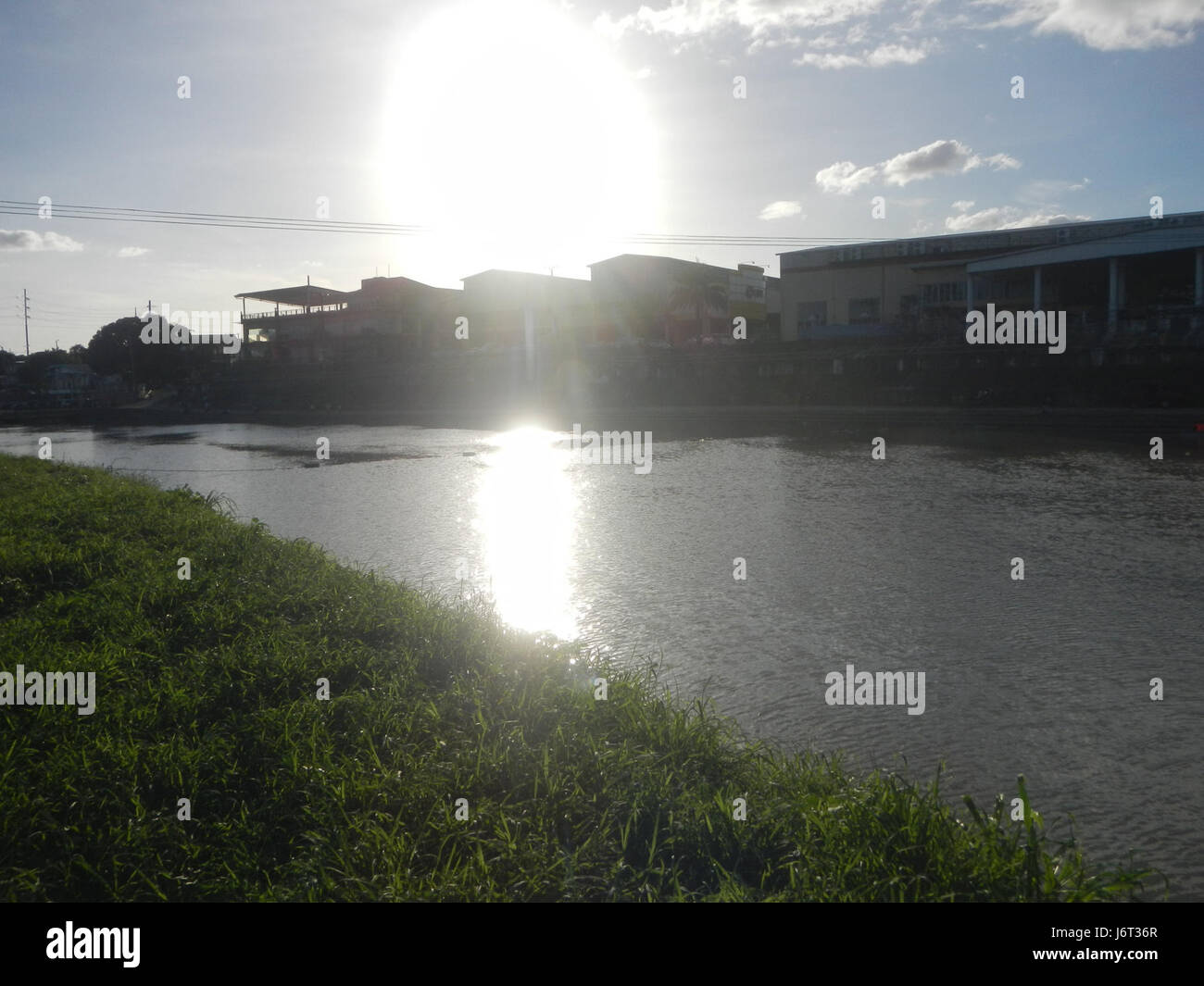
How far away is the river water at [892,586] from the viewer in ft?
14.0

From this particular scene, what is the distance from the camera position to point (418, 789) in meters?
3.47

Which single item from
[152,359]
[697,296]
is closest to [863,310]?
[697,296]

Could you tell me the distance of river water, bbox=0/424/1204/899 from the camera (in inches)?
168

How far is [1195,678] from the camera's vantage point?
5.12 metres

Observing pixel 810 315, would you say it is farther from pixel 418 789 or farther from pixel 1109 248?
pixel 418 789

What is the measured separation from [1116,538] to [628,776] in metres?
7.23

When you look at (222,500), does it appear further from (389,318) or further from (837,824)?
(389,318)

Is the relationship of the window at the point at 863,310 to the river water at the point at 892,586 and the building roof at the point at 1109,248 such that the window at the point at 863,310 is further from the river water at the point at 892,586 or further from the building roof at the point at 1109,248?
the river water at the point at 892,586

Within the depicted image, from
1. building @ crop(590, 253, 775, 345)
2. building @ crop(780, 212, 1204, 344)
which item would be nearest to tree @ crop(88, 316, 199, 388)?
building @ crop(590, 253, 775, 345)

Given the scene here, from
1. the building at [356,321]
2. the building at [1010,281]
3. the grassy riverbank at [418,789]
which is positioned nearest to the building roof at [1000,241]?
the building at [1010,281]

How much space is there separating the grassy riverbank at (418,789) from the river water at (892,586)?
25.1 inches

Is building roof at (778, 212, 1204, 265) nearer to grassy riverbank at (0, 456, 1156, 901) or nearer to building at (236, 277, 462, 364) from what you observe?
building at (236, 277, 462, 364)
